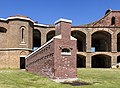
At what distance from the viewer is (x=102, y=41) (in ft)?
151

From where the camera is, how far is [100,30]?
39.3 metres

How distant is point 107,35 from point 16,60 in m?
15.4

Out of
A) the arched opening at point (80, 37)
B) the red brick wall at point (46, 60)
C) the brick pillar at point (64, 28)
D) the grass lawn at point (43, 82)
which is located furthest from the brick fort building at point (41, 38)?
the brick pillar at point (64, 28)

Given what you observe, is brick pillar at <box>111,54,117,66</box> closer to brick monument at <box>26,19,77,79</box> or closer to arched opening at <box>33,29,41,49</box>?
arched opening at <box>33,29,41,49</box>

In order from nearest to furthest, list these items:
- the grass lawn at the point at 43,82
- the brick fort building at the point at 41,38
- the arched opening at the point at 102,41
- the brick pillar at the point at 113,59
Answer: the grass lawn at the point at 43,82
the brick fort building at the point at 41,38
the brick pillar at the point at 113,59
the arched opening at the point at 102,41

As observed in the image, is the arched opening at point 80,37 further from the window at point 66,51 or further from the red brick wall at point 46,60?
the window at point 66,51

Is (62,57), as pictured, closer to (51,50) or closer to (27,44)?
(51,50)

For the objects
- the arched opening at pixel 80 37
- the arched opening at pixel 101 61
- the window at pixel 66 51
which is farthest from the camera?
the arched opening at pixel 80 37

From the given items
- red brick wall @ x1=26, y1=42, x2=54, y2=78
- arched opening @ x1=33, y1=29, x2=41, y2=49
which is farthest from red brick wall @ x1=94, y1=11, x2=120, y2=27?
red brick wall @ x1=26, y1=42, x2=54, y2=78

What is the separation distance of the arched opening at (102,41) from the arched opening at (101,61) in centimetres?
140

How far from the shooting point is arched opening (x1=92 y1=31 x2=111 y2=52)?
40750 millimetres

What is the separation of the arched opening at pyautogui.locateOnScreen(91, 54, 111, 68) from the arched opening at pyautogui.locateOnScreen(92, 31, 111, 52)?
1.40 metres

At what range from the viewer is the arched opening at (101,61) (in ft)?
131

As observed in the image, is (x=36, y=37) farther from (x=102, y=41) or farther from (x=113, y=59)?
(x=113, y=59)
